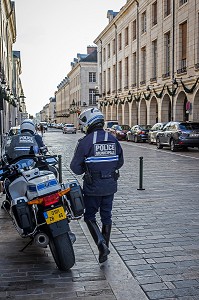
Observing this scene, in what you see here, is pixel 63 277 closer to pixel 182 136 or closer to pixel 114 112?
pixel 182 136

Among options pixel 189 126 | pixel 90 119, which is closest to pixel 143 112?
pixel 189 126

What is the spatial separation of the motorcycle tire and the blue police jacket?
0.58 metres

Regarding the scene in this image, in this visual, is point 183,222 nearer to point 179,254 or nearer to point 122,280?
point 179,254

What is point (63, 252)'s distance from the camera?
4.42 meters

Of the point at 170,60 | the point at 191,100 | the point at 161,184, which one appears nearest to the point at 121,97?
the point at 170,60

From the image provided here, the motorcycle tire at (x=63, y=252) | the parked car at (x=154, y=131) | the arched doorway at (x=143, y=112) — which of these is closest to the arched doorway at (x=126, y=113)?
the arched doorway at (x=143, y=112)

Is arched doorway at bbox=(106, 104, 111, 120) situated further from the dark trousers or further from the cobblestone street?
the dark trousers

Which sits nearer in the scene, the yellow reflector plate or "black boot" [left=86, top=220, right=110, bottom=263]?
the yellow reflector plate

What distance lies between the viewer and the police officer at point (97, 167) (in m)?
4.60

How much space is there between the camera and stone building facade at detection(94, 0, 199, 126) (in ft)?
94.4

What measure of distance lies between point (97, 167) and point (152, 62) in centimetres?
3407

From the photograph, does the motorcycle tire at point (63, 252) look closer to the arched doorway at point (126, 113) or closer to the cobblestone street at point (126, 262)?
the cobblestone street at point (126, 262)

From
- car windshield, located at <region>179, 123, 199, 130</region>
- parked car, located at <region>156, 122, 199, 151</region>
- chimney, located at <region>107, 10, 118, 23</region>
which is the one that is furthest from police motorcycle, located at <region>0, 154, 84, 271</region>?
chimney, located at <region>107, 10, 118, 23</region>

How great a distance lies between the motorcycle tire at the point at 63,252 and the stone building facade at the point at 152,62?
24307 mm
